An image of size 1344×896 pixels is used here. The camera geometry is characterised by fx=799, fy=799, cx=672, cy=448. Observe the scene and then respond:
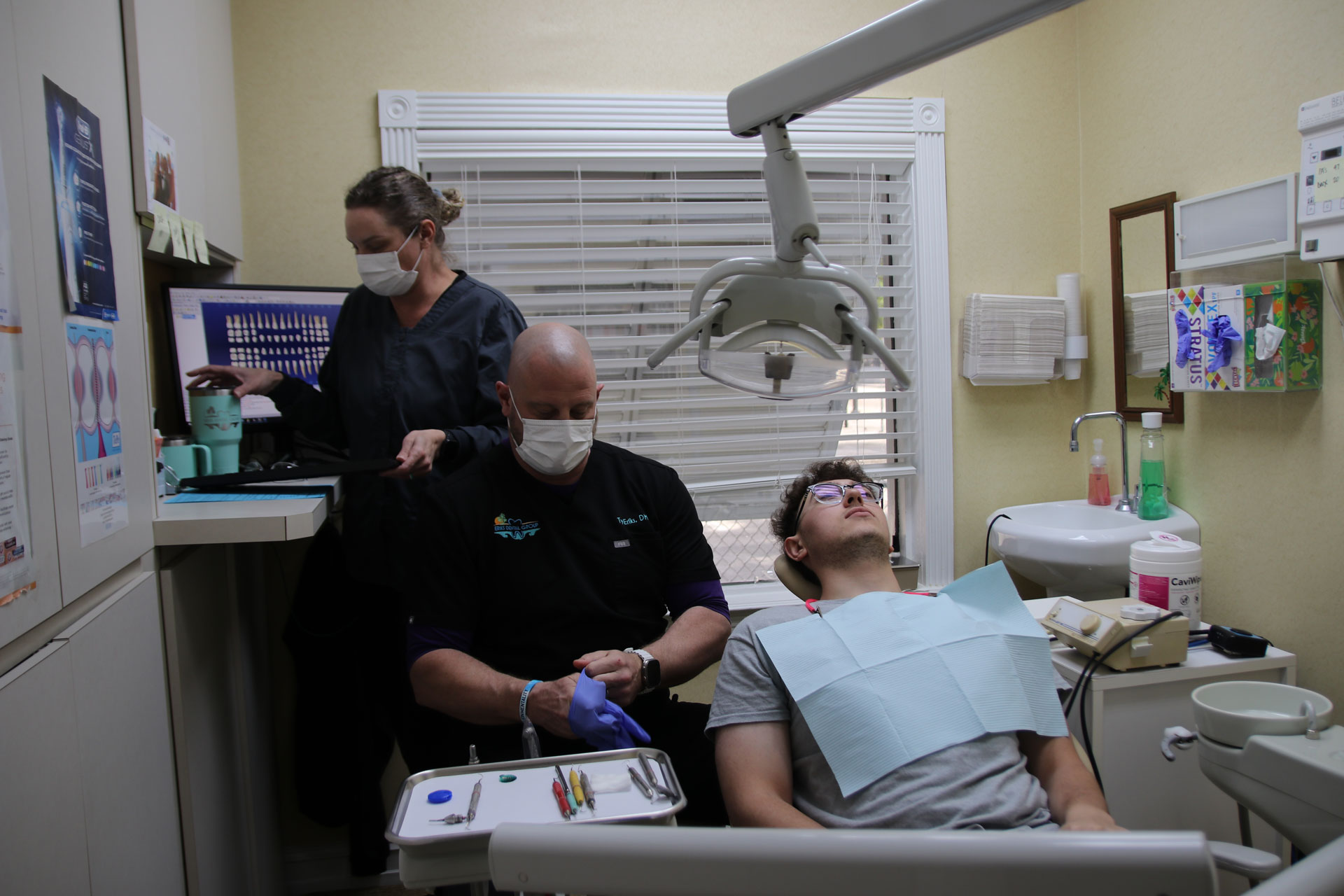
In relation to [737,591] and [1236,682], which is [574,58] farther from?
[1236,682]

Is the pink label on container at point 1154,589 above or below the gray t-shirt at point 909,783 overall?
above

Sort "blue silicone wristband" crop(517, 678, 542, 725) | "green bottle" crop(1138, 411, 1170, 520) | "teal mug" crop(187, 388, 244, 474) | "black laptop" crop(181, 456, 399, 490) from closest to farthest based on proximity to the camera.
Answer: "blue silicone wristband" crop(517, 678, 542, 725) < "black laptop" crop(181, 456, 399, 490) < "teal mug" crop(187, 388, 244, 474) < "green bottle" crop(1138, 411, 1170, 520)

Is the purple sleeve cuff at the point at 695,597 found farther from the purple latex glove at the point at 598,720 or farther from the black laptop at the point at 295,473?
the black laptop at the point at 295,473

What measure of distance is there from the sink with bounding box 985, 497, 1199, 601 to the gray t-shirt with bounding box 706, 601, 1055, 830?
1050 millimetres

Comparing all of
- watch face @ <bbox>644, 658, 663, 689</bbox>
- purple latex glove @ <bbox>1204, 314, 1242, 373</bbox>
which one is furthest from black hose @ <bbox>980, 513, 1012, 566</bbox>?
watch face @ <bbox>644, 658, 663, 689</bbox>

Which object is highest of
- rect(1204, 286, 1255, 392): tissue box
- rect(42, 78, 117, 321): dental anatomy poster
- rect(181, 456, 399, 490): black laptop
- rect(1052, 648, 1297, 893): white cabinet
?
rect(42, 78, 117, 321): dental anatomy poster

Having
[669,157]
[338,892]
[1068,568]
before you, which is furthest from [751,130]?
[338,892]

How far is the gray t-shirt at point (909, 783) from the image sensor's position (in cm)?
112

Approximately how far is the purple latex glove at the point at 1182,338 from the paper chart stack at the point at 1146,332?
12 cm

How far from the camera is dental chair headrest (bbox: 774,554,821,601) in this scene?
5.27 feet

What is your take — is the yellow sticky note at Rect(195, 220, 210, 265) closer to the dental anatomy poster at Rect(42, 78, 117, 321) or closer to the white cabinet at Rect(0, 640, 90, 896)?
the dental anatomy poster at Rect(42, 78, 117, 321)

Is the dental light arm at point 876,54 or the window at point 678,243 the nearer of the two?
the dental light arm at point 876,54

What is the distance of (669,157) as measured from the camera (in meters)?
2.43

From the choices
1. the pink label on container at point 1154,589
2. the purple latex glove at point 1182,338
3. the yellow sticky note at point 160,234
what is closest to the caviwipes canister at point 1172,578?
the pink label on container at point 1154,589
